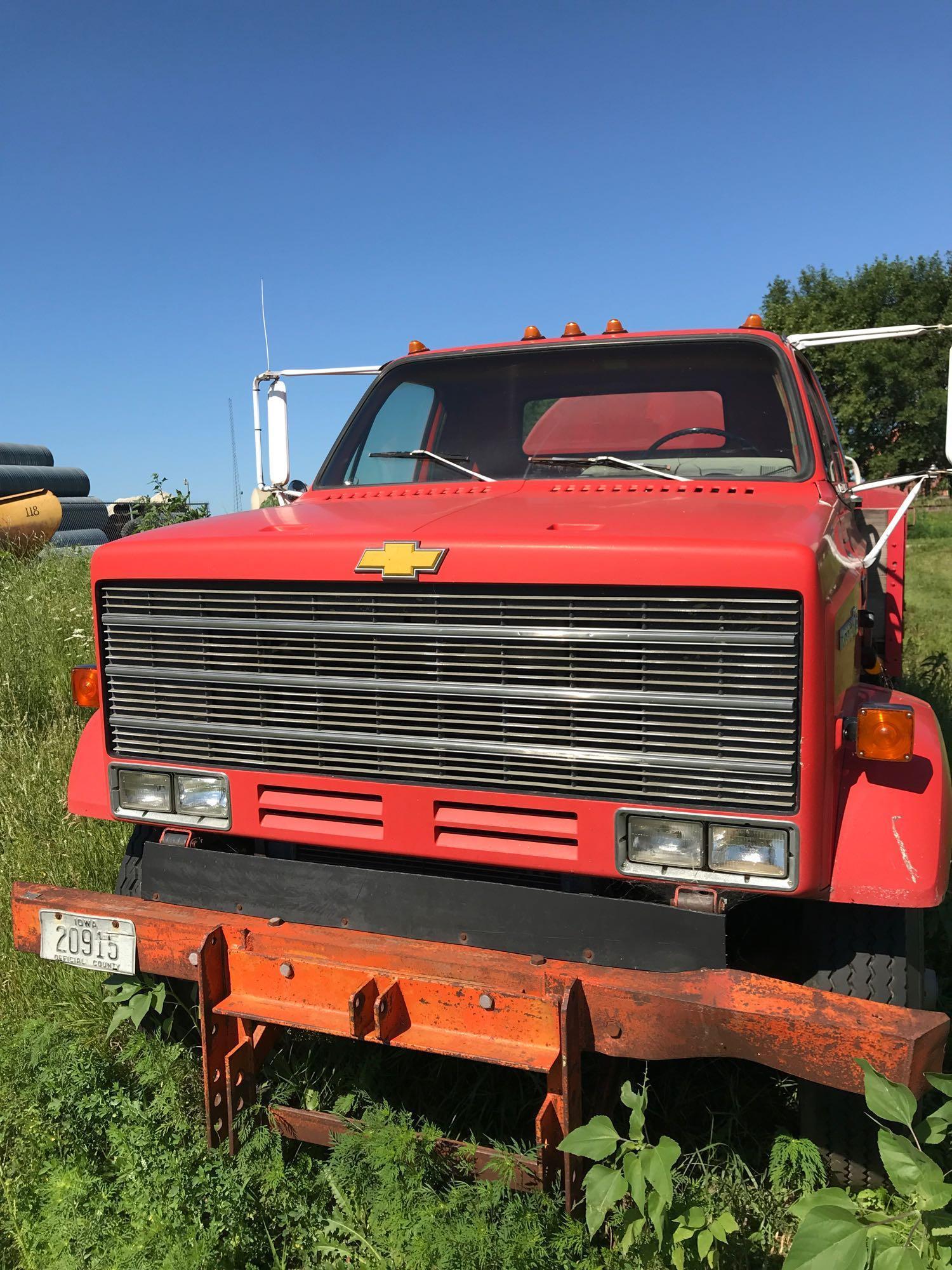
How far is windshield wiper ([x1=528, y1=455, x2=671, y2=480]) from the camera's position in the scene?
11.0 feet

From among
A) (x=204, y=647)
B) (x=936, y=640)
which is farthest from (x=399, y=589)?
(x=936, y=640)

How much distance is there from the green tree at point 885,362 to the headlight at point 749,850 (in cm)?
2762

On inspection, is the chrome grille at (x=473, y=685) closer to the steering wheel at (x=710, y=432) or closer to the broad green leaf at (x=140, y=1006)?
the broad green leaf at (x=140, y=1006)

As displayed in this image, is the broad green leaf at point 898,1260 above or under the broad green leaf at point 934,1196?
under

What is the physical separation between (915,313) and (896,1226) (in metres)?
32.1

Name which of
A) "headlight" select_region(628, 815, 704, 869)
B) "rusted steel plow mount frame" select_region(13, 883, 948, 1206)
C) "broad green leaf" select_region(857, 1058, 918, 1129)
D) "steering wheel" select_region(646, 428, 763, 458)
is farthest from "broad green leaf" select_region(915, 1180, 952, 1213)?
"steering wheel" select_region(646, 428, 763, 458)

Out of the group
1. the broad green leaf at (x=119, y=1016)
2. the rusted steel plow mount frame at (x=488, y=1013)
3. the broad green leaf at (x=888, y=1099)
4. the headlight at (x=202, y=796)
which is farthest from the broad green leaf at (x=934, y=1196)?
the broad green leaf at (x=119, y=1016)

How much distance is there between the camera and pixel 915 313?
29.8m

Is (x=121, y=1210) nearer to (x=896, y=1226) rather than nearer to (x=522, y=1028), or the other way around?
(x=522, y=1028)

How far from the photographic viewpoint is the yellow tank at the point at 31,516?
48.0 ft

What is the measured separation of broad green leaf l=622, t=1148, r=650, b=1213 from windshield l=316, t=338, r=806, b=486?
208 centimetres

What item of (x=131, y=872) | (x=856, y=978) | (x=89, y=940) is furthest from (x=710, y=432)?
(x=89, y=940)

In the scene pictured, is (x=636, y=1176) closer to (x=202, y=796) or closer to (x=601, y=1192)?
(x=601, y=1192)

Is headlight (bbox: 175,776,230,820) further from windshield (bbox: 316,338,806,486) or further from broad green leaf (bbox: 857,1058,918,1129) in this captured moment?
broad green leaf (bbox: 857,1058,918,1129)
